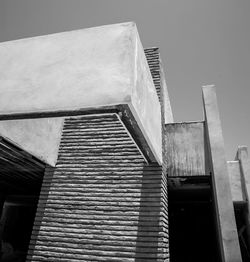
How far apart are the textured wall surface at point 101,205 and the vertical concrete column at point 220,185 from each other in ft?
4.41

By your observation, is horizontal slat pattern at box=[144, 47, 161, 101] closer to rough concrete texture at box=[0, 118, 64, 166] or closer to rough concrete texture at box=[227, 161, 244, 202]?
rough concrete texture at box=[227, 161, 244, 202]

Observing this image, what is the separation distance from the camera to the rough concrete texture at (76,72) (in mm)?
2666

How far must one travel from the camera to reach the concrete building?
284 cm

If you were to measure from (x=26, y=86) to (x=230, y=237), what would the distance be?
5.30m

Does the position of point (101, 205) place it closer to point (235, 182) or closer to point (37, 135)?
point (37, 135)

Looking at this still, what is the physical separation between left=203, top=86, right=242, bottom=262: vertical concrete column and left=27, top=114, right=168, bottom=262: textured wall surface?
1.35 m

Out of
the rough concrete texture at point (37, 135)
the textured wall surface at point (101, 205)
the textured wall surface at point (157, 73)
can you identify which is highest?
the textured wall surface at point (157, 73)

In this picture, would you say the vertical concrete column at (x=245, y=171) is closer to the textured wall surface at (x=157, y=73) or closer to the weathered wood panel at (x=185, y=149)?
the weathered wood panel at (x=185, y=149)

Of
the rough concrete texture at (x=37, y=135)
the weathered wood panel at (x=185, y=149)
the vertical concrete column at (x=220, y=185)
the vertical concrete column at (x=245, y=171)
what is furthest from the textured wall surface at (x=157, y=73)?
the rough concrete texture at (x=37, y=135)

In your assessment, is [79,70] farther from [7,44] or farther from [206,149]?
[206,149]

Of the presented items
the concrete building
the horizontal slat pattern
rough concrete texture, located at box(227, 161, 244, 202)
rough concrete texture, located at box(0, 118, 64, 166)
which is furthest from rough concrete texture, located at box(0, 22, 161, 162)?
rough concrete texture, located at box(227, 161, 244, 202)

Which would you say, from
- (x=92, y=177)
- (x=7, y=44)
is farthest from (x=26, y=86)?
(x=92, y=177)

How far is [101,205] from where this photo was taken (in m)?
5.56

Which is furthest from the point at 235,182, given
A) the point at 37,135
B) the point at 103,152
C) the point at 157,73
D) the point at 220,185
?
the point at 37,135
